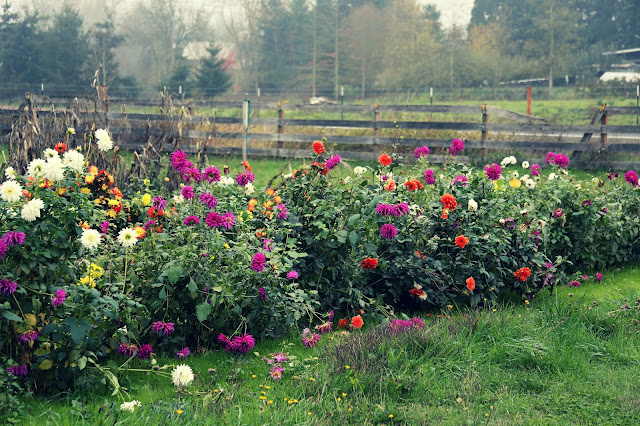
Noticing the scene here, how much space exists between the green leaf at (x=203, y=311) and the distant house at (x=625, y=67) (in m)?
37.9

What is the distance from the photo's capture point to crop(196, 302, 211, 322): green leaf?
3814mm

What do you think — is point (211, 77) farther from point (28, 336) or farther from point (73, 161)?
point (28, 336)

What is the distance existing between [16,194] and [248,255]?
136 centimetres

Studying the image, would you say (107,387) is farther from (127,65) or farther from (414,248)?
(127,65)

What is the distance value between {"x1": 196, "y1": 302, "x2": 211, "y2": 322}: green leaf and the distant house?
37880 mm

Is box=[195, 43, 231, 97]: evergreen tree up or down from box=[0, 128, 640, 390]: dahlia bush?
up

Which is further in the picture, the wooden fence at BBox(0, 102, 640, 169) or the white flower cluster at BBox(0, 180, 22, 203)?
the wooden fence at BBox(0, 102, 640, 169)

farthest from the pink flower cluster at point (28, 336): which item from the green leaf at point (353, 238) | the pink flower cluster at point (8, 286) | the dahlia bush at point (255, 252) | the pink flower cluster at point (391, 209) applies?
the pink flower cluster at point (391, 209)

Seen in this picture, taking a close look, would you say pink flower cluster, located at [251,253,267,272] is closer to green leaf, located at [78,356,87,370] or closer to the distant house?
green leaf, located at [78,356,87,370]

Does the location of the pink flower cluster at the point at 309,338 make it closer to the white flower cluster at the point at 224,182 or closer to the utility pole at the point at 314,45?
the white flower cluster at the point at 224,182

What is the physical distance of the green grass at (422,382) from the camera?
10.6ft

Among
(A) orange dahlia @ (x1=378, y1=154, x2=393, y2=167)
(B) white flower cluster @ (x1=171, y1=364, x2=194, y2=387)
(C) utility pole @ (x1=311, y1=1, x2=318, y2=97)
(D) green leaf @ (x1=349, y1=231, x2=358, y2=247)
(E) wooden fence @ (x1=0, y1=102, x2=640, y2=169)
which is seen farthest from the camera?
(C) utility pole @ (x1=311, y1=1, x2=318, y2=97)

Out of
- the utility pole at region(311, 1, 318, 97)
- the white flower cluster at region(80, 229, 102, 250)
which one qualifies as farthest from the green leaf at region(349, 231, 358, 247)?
the utility pole at region(311, 1, 318, 97)

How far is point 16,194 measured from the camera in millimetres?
3273
